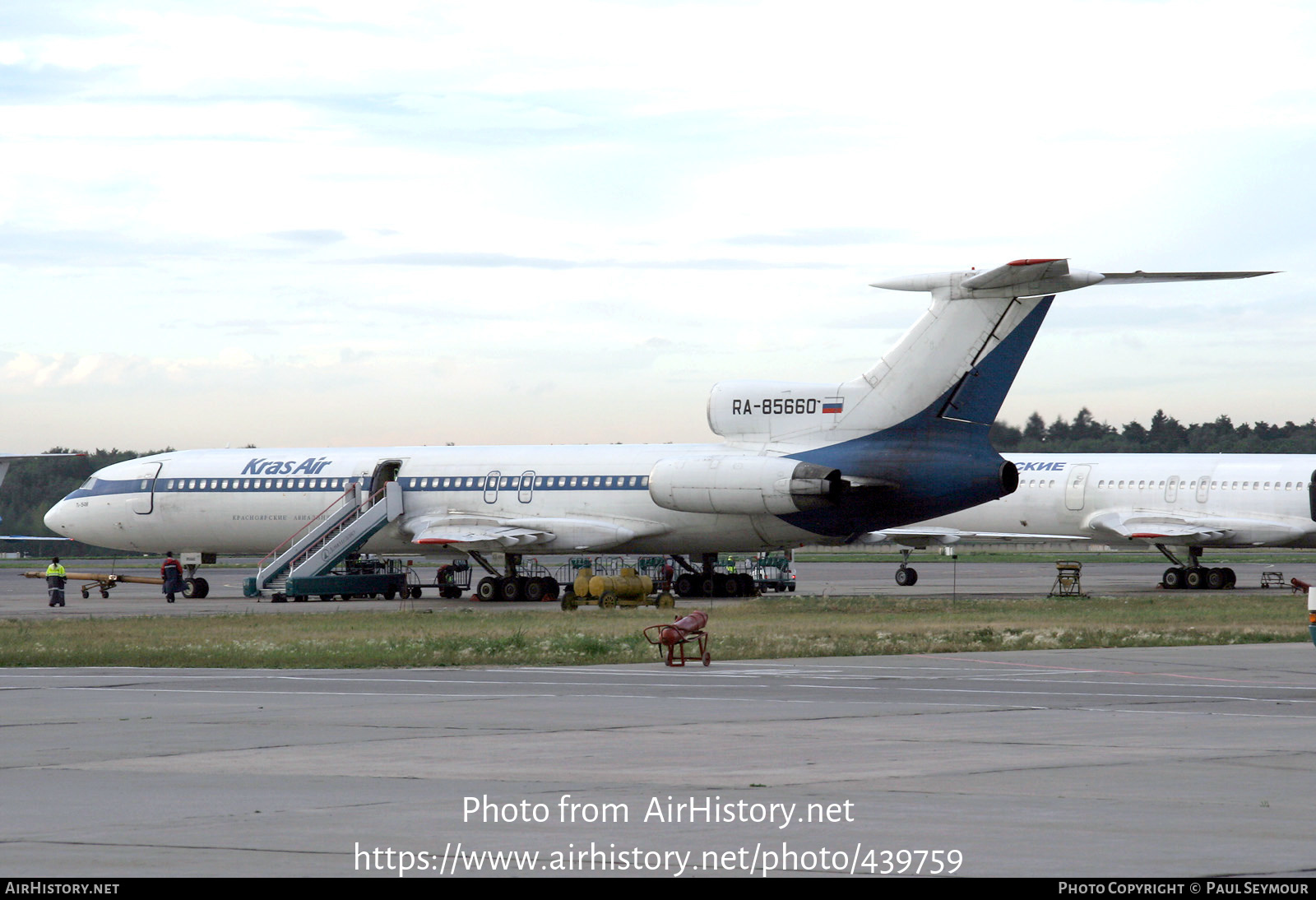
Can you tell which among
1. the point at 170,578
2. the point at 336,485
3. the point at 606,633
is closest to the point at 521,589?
the point at 336,485

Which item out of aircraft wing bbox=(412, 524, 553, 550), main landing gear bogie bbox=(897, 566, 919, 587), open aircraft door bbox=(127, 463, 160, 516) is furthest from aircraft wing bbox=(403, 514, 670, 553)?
main landing gear bogie bbox=(897, 566, 919, 587)

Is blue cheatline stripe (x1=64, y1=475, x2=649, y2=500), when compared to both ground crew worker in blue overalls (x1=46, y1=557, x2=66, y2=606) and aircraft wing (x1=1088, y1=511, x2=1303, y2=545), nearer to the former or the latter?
ground crew worker in blue overalls (x1=46, y1=557, x2=66, y2=606)

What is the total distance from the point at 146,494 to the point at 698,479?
752 inches

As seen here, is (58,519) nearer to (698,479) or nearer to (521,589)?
(521,589)

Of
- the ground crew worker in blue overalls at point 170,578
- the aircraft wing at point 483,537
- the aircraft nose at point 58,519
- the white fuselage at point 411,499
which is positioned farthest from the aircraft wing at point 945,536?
the aircraft nose at point 58,519

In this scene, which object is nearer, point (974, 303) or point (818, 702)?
point (818, 702)

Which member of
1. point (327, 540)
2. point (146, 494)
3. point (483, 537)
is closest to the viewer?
point (483, 537)

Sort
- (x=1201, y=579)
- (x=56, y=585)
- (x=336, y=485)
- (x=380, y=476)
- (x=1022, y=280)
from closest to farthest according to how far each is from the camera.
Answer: (x=1022, y=280) → (x=56, y=585) → (x=380, y=476) → (x=336, y=485) → (x=1201, y=579)

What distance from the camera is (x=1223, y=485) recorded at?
1976 inches

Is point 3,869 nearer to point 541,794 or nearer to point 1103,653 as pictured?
point 541,794

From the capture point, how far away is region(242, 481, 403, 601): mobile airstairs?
44.2 meters

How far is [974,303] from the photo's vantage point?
3612 centimetres
